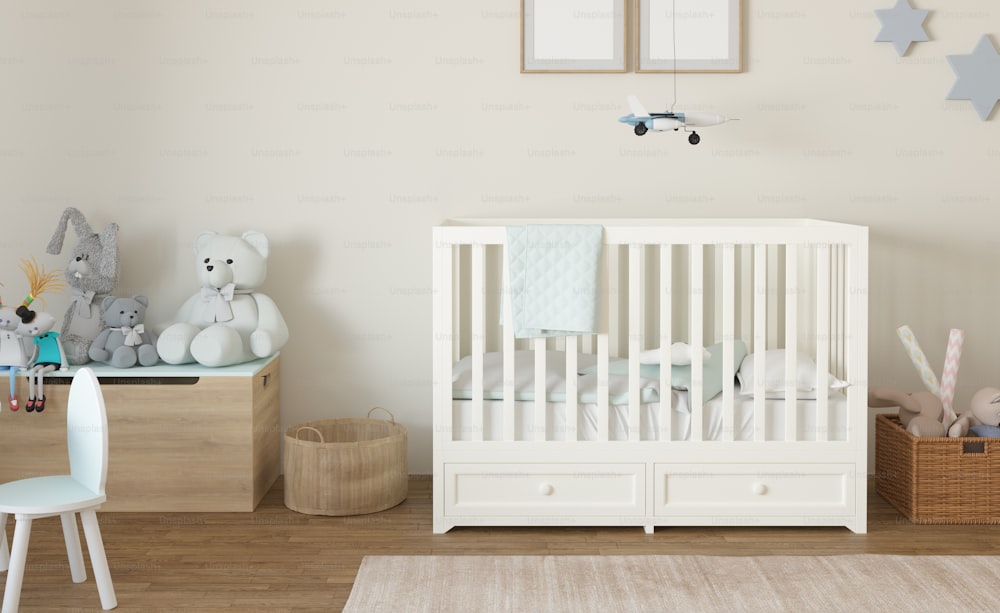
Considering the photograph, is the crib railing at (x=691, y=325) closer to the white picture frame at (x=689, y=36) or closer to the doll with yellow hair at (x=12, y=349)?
the white picture frame at (x=689, y=36)

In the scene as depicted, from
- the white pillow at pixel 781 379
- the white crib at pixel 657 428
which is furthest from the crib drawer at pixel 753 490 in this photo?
the white pillow at pixel 781 379

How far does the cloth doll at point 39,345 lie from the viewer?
3.17 metres

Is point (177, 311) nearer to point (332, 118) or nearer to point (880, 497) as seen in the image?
point (332, 118)

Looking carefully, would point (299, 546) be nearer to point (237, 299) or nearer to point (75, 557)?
point (75, 557)

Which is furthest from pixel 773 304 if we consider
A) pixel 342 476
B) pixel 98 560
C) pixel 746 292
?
pixel 98 560

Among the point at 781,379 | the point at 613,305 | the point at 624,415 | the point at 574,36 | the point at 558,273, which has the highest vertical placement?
the point at 574,36

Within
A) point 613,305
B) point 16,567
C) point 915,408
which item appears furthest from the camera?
point 613,305

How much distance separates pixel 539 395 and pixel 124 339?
1376 millimetres

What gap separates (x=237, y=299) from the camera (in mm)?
3461

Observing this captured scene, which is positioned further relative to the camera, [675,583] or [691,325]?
[691,325]

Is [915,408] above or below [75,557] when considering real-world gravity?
above

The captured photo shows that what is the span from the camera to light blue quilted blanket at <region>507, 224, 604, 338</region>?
115 inches

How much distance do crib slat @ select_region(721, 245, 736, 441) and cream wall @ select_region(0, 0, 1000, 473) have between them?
737 millimetres

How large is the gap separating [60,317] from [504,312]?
174 centimetres
